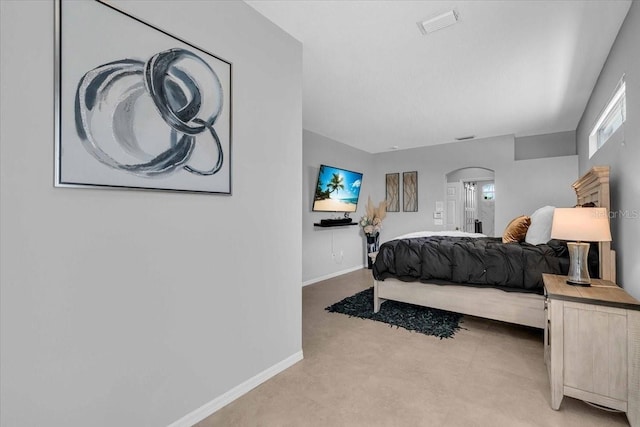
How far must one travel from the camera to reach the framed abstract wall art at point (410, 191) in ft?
21.1

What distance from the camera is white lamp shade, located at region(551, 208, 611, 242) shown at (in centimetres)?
193

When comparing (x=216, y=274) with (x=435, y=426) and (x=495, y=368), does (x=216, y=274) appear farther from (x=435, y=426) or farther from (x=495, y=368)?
(x=495, y=368)

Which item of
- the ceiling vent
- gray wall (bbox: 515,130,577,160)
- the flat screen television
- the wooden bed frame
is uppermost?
the ceiling vent

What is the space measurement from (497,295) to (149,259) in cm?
290

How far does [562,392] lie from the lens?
1814mm

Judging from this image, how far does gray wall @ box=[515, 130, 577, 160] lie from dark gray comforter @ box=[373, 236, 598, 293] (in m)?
3.33

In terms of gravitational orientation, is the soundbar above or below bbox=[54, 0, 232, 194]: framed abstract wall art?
below

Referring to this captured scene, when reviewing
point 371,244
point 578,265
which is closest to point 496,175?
point 371,244

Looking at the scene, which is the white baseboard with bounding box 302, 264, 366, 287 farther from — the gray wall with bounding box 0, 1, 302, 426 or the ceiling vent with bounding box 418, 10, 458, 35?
the ceiling vent with bounding box 418, 10, 458, 35

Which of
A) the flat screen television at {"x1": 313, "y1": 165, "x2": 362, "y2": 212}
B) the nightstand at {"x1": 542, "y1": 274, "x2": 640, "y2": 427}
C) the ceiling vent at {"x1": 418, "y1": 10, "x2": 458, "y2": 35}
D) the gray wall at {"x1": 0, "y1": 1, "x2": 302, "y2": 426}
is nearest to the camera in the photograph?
the gray wall at {"x1": 0, "y1": 1, "x2": 302, "y2": 426}

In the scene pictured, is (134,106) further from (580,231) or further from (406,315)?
(406,315)

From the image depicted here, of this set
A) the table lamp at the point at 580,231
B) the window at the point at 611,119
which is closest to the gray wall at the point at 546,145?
the window at the point at 611,119

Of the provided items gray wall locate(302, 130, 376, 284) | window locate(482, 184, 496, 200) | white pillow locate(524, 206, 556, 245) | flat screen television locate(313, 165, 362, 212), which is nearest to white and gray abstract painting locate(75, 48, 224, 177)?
white pillow locate(524, 206, 556, 245)

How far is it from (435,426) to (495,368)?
3.01ft
